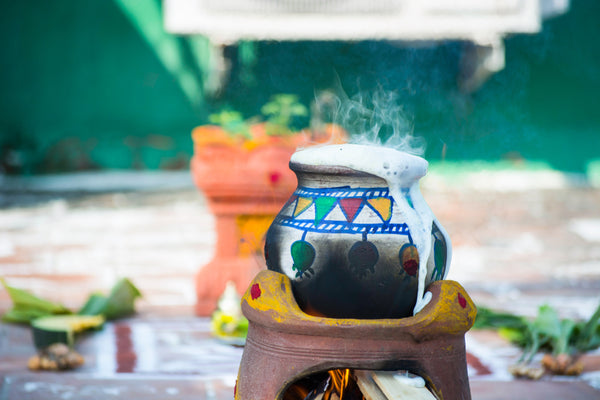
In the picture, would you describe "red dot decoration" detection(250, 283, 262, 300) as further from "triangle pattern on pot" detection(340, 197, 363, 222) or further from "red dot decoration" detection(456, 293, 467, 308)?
"red dot decoration" detection(456, 293, 467, 308)

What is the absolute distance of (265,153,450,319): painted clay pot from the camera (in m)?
1.72

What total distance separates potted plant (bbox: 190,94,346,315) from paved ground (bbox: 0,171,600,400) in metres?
0.32

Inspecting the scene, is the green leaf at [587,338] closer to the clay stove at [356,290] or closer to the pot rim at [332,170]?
the clay stove at [356,290]

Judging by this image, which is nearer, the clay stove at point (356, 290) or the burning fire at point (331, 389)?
the clay stove at point (356, 290)

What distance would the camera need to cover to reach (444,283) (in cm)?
180

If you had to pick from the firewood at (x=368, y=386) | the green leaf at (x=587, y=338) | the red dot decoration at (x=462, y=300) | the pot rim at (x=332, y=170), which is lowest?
the green leaf at (x=587, y=338)

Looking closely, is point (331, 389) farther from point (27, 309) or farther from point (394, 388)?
point (27, 309)

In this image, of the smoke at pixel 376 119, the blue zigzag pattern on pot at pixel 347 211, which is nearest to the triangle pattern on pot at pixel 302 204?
the blue zigzag pattern on pot at pixel 347 211

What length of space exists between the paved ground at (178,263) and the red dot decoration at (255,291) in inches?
34.4

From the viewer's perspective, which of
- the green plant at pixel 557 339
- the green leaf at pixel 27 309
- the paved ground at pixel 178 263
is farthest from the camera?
the green leaf at pixel 27 309

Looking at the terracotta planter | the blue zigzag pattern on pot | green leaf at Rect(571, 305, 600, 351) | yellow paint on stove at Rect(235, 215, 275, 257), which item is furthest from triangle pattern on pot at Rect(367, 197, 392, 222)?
yellow paint on stove at Rect(235, 215, 275, 257)

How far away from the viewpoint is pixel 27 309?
3.51m

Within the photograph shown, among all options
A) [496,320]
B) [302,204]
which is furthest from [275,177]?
[302,204]

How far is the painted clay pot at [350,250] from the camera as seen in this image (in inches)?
67.7
